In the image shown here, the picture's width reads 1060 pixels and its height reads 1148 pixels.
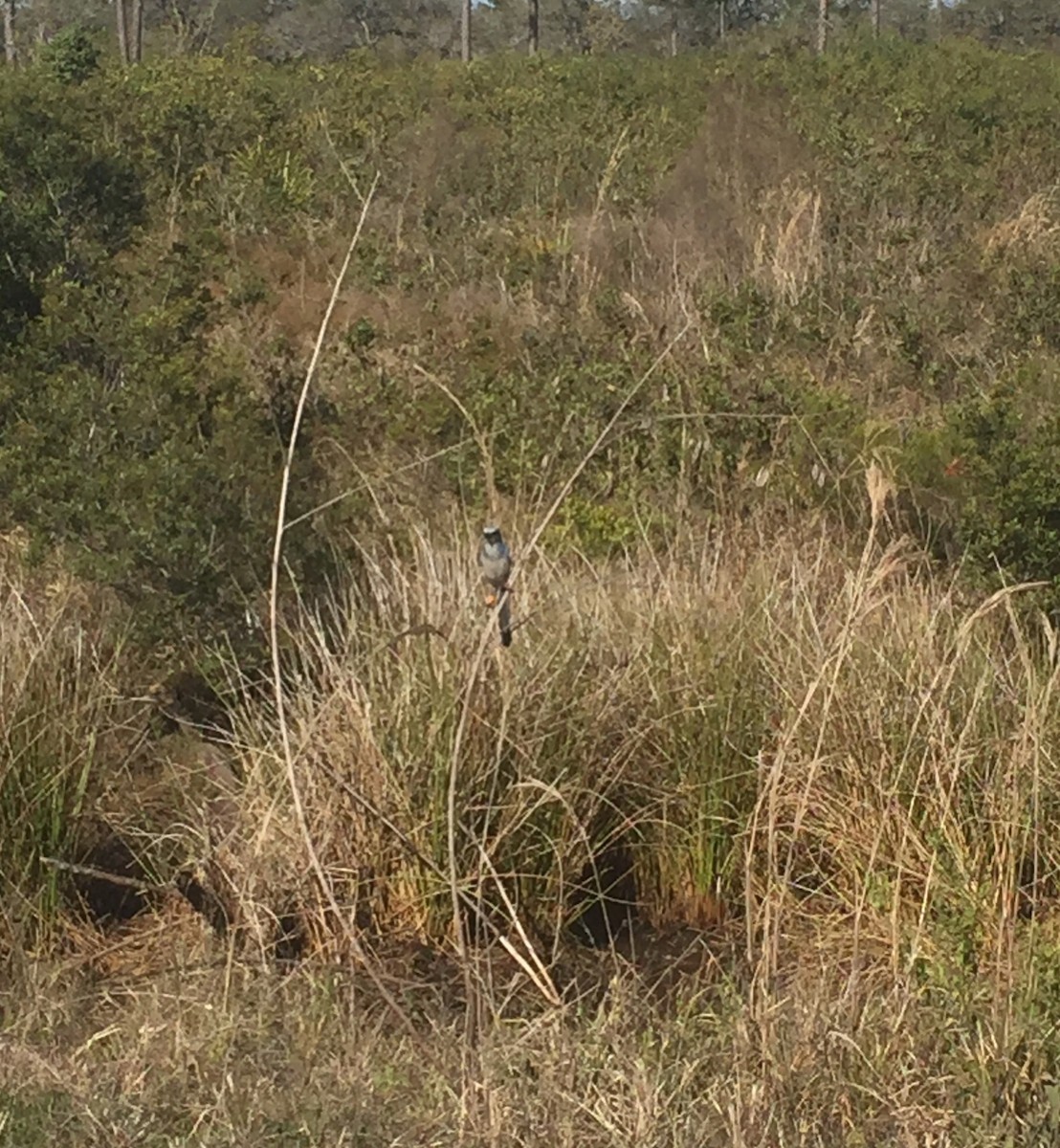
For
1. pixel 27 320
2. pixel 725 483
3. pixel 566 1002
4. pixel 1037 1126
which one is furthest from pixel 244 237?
pixel 1037 1126

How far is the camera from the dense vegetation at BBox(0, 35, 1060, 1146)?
8.60 ft

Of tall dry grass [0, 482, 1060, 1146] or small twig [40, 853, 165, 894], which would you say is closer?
tall dry grass [0, 482, 1060, 1146]

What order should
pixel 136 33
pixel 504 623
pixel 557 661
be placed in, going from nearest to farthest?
1. pixel 504 623
2. pixel 557 661
3. pixel 136 33

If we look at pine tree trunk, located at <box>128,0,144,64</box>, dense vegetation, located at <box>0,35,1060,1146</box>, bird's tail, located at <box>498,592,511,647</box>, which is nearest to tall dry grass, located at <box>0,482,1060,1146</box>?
dense vegetation, located at <box>0,35,1060,1146</box>

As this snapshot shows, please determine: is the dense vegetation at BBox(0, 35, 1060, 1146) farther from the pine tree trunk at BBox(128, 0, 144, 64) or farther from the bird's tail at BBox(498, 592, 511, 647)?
the pine tree trunk at BBox(128, 0, 144, 64)

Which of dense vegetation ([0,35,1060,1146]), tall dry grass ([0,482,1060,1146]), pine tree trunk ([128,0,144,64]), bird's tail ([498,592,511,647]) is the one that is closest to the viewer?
tall dry grass ([0,482,1060,1146])

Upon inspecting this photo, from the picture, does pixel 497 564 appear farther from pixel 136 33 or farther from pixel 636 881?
pixel 136 33

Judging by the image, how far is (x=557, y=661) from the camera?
11.8ft

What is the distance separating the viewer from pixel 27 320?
582cm

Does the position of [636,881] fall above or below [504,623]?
below

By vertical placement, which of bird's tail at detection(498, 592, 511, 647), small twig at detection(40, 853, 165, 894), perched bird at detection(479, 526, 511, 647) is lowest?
small twig at detection(40, 853, 165, 894)

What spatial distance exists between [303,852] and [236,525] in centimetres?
142

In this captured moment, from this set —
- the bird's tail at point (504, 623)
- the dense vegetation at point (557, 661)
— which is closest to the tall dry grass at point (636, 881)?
the dense vegetation at point (557, 661)

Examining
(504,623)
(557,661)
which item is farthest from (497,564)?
(557,661)
